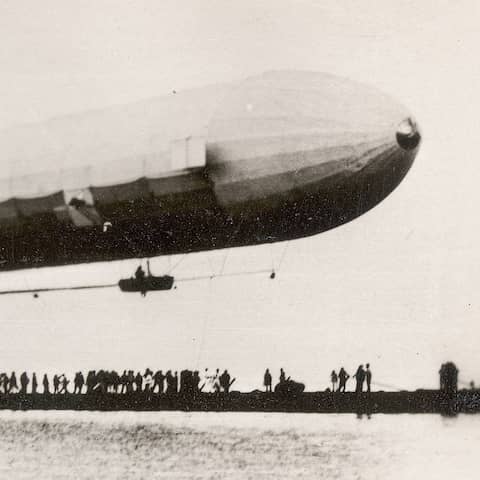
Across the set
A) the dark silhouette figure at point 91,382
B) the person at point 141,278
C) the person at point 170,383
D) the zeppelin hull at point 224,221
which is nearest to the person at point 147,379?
the person at point 170,383

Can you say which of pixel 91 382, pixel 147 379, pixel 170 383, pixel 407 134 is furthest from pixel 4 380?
pixel 407 134

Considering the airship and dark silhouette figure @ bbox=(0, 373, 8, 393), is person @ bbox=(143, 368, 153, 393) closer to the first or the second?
dark silhouette figure @ bbox=(0, 373, 8, 393)

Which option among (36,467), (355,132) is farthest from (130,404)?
(355,132)

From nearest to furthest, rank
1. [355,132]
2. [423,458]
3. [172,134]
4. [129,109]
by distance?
[355,132] < [172,134] < [129,109] < [423,458]

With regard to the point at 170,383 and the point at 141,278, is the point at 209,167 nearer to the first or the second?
the point at 141,278

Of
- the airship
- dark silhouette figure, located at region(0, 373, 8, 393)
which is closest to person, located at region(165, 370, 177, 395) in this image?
dark silhouette figure, located at region(0, 373, 8, 393)

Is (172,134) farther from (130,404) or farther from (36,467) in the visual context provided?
(130,404)
